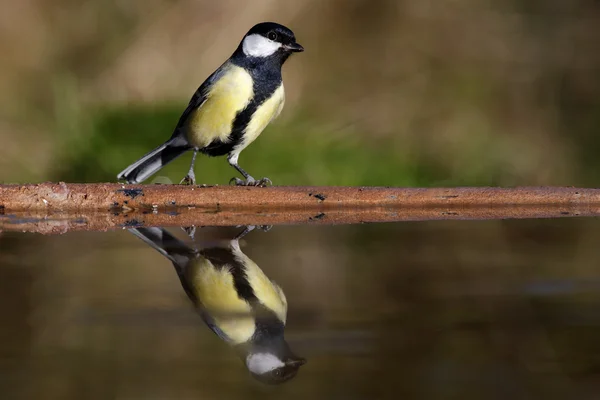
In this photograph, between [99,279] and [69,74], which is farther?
[69,74]

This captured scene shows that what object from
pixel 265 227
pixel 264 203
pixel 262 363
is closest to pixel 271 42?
pixel 264 203

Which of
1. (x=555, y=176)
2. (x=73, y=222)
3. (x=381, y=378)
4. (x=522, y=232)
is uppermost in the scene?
(x=381, y=378)

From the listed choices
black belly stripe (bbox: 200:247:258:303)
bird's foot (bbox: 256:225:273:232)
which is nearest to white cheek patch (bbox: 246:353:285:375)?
black belly stripe (bbox: 200:247:258:303)

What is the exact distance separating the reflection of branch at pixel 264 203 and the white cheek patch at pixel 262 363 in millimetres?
1481

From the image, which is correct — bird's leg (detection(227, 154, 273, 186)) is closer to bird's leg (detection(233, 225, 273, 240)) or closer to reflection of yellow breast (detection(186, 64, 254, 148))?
reflection of yellow breast (detection(186, 64, 254, 148))

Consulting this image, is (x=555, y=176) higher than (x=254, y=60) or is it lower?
lower

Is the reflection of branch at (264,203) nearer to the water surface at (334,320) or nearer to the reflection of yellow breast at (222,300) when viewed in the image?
the water surface at (334,320)

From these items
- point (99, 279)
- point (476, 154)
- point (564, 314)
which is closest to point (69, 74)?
point (476, 154)

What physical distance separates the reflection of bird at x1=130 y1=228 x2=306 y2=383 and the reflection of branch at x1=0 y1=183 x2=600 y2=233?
2.08 ft

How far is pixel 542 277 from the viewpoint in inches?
67.4

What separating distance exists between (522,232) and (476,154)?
240cm

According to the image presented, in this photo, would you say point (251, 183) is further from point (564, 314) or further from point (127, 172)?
point (564, 314)

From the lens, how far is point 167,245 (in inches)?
81.4

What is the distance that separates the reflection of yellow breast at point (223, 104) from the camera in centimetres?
327
